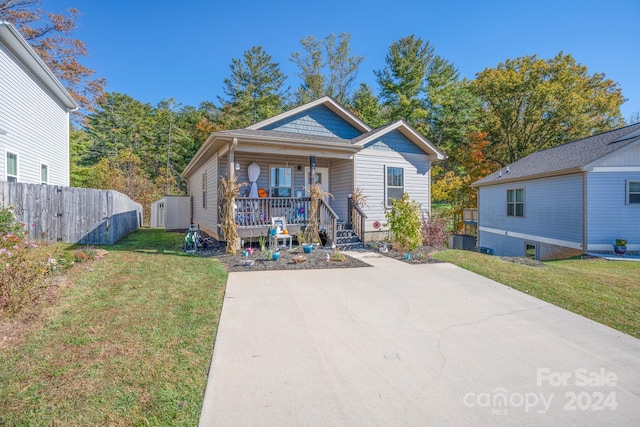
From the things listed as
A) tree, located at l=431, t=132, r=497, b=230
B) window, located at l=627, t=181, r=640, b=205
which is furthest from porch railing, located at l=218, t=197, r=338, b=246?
tree, located at l=431, t=132, r=497, b=230

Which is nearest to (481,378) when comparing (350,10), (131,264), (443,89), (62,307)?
(62,307)

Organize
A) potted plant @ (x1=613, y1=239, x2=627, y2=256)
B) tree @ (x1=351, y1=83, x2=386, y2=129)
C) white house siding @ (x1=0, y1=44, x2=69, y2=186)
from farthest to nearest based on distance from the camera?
tree @ (x1=351, y1=83, x2=386, y2=129) < potted plant @ (x1=613, y1=239, x2=627, y2=256) < white house siding @ (x1=0, y1=44, x2=69, y2=186)

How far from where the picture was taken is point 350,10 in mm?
14250

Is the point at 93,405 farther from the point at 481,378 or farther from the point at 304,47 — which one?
the point at 304,47

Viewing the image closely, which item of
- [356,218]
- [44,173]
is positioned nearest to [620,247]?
[356,218]

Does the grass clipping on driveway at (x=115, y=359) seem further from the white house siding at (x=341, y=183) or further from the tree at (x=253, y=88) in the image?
the tree at (x=253, y=88)

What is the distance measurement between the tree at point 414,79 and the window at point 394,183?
582 inches

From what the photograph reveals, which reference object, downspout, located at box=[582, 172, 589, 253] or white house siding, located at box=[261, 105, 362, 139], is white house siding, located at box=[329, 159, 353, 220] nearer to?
white house siding, located at box=[261, 105, 362, 139]

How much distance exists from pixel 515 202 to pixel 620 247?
530 cm

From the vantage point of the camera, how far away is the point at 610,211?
39.0 ft

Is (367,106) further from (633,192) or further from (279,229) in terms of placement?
(279,229)

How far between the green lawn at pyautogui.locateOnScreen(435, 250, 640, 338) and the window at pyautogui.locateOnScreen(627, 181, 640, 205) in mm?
6445

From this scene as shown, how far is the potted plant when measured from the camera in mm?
11570

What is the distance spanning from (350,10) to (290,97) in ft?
58.1
